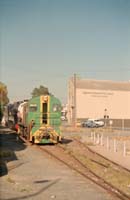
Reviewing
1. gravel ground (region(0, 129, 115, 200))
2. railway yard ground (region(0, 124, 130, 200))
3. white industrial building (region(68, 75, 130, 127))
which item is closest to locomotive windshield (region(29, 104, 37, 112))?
railway yard ground (region(0, 124, 130, 200))

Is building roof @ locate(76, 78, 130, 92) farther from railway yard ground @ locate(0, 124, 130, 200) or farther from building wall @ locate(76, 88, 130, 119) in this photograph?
railway yard ground @ locate(0, 124, 130, 200)

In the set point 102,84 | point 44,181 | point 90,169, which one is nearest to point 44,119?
point 90,169

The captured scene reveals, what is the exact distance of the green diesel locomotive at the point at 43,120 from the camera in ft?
85.0

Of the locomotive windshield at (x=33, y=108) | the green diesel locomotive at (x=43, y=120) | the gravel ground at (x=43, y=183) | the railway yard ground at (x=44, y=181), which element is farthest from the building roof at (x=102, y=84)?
the gravel ground at (x=43, y=183)

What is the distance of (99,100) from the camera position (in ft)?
298

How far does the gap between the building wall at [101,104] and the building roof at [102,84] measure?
1.20 m

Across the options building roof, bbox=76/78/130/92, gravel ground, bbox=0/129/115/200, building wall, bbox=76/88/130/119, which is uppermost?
building roof, bbox=76/78/130/92

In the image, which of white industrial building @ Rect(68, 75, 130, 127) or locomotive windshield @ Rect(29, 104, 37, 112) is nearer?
locomotive windshield @ Rect(29, 104, 37, 112)

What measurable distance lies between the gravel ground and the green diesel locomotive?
7.82 m

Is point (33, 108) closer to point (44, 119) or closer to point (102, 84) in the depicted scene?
point (44, 119)

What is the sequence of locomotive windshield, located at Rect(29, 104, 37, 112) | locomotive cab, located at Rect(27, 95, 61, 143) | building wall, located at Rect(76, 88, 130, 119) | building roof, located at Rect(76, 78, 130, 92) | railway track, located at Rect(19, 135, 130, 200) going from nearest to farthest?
railway track, located at Rect(19, 135, 130, 200)
locomotive cab, located at Rect(27, 95, 61, 143)
locomotive windshield, located at Rect(29, 104, 37, 112)
building wall, located at Rect(76, 88, 130, 119)
building roof, located at Rect(76, 78, 130, 92)

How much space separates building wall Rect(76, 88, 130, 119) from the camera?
88.7m

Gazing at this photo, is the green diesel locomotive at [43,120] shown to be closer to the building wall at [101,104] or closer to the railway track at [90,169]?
the railway track at [90,169]

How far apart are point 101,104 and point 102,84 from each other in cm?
629
